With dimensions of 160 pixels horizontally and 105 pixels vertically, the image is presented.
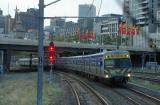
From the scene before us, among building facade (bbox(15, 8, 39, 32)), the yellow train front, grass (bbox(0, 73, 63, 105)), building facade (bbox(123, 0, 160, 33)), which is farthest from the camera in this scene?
the yellow train front

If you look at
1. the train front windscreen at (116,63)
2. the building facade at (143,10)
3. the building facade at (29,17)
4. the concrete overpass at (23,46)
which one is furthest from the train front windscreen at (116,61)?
the concrete overpass at (23,46)

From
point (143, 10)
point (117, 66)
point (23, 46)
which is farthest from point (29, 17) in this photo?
point (23, 46)

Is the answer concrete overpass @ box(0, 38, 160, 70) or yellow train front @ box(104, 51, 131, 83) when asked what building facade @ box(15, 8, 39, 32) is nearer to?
concrete overpass @ box(0, 38, 160, 70)

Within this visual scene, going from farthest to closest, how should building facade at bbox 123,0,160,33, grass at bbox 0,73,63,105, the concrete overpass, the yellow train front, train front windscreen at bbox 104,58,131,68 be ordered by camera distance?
1. the concrete overpass
2. train front windscreen at bbox 104,58,131,68
3. the yellow train front
4. grass at bbox 0,73,63,105
5. building facade at bbox 123,0,160,33

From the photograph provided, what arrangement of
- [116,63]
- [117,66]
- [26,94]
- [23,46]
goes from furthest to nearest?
[23,46], [116,63], [117,66], [26,94]

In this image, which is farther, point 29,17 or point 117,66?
point 29,17

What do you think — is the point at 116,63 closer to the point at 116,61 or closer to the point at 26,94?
the point at 116,61

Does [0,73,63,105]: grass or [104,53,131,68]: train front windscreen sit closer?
[0,73,63,105]: grass

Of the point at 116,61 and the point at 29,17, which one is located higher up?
the point at 29,17

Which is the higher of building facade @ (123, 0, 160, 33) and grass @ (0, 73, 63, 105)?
building facade @ (123, 0, 160, 33)

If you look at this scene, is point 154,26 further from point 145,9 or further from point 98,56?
point 98,56

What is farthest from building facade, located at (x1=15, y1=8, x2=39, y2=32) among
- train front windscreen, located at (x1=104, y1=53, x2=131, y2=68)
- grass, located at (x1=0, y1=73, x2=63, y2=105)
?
train front windscreen, located at (x1=104, y1=53, x2=131, y2=68)

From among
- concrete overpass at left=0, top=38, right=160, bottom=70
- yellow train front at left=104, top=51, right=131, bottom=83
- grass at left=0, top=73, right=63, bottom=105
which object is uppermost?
concrete overpass at left=0, top=38, right=160, bottom=70

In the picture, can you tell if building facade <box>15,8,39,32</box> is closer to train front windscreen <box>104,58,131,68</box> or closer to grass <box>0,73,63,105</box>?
grass <box>0,73,63,105</box>
